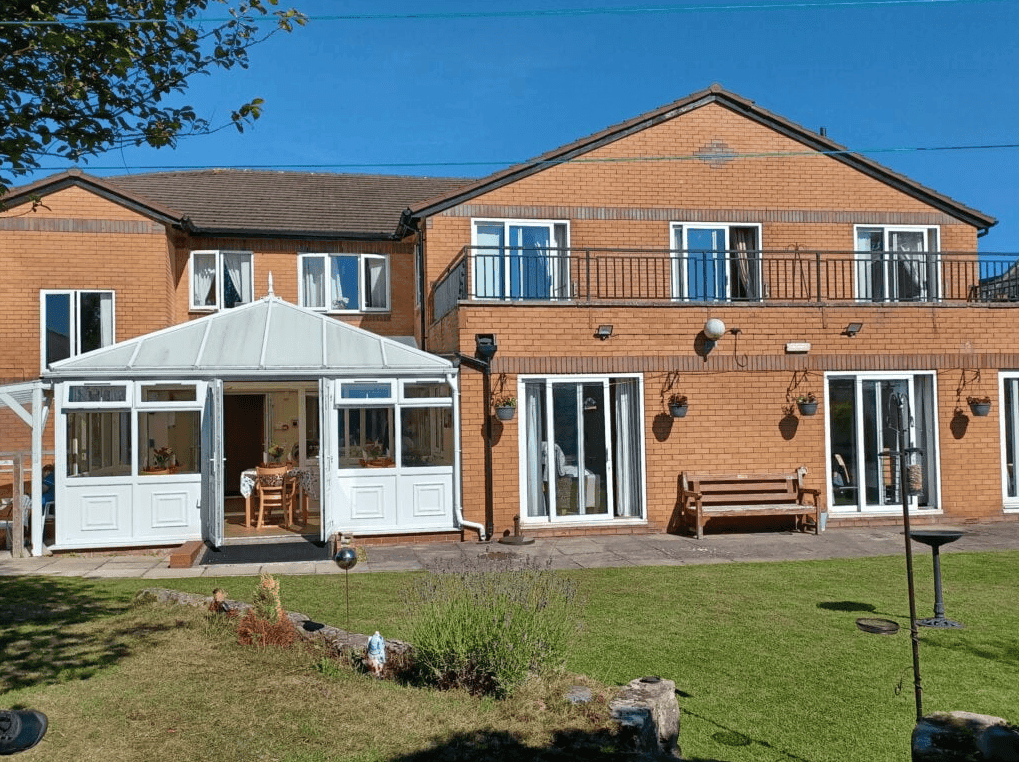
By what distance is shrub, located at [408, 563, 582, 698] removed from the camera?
17.5 ft

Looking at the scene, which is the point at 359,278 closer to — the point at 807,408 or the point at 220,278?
the point at 220,278

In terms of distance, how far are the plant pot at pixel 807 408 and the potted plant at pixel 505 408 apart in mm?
4785

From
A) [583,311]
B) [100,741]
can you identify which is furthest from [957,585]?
[100,741]

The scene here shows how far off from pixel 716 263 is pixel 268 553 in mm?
9181

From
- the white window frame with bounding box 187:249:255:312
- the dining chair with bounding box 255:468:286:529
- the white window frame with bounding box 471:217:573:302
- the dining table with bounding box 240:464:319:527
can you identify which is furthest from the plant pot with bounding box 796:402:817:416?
the white window frame with bounding box 187:249:255:312

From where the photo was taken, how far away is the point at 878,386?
1432cm

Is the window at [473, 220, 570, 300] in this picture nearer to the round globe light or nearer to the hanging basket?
the round globe light

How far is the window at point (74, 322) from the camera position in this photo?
15930 millimetres

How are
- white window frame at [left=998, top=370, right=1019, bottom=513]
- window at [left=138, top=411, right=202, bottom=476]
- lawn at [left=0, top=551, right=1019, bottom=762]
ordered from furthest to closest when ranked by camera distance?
white window frame at [left=998, top=370, right=1019, bottom=513] < window at [left=138, top=411, right=202, bottom=476] < lawn at [left=0, top=551, right=1019, bottom=762]

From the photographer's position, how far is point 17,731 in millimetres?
2197

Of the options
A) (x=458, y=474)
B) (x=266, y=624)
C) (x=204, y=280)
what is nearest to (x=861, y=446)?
(x=458, y=474)

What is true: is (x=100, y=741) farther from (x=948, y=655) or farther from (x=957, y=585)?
(x=957, y=585)

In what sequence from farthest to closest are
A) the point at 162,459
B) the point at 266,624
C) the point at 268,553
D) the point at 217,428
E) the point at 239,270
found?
the point at 239,270 → the point at 162,459 → the point at 217,428 → the point at 268,553 → the point at 266,624

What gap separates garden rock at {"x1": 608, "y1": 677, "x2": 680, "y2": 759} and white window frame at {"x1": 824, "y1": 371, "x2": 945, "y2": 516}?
32.6 feet
